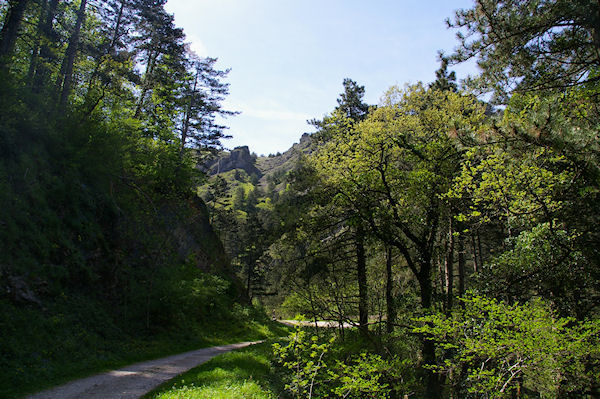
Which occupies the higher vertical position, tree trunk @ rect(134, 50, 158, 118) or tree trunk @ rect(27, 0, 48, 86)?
tree trunk @ rect(134, 50, 158, 118)

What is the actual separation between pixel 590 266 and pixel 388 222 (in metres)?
4.83

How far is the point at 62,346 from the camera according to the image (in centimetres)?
862

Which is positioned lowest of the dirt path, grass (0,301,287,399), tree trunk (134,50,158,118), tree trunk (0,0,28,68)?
the dirt path

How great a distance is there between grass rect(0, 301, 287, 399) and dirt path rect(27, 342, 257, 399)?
14.6 inches

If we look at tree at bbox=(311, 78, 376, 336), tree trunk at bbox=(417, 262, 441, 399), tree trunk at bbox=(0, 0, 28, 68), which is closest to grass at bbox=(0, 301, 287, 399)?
tree at bbox=(311, 78, 376, 336)

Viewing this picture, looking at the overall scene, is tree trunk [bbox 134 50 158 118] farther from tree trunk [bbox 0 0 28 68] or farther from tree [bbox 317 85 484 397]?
tree [bbox 317 85 484 397]

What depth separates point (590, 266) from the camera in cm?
633

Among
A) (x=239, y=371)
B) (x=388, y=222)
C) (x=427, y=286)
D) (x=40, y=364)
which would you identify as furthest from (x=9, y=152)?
(x=427, y=286)

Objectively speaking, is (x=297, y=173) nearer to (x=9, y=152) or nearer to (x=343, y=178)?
(x=343, y=178)

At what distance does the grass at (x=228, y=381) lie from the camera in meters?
6.62

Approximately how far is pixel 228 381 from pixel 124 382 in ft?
8.17

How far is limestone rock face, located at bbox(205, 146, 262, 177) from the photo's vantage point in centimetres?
17462

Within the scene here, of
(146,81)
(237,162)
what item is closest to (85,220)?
(146,81)

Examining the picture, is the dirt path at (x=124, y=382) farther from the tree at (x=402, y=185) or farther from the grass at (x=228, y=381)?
the tree at (x=402, y=185)
